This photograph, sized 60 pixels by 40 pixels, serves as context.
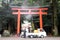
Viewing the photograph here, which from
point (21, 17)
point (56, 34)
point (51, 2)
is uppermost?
point (51, 2)

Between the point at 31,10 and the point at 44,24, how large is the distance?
188 cm

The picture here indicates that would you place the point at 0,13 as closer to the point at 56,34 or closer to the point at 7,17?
the point at 7,17

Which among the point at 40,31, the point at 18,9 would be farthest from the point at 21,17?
the point at 40,31

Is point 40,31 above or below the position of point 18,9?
below

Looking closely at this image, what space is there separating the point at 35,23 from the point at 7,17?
2.33 metres

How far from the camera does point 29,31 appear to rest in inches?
574

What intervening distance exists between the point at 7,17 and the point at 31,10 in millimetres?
2100

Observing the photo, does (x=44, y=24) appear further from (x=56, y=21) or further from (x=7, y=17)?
(x=7, y=17)

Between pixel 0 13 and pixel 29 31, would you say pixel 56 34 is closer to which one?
pixel 29 31

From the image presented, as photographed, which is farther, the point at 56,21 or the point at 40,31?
the point at 56,21

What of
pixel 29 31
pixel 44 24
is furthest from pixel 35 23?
pixel 29 31

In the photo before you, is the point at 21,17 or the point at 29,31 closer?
the point at 29,31

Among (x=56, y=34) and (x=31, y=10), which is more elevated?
(x=31, y=10)

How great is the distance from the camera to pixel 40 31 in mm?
14641
